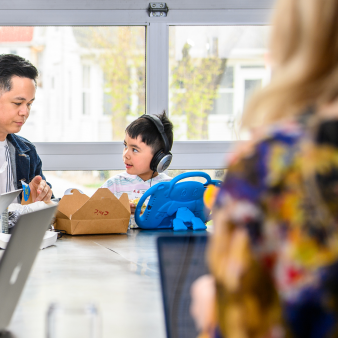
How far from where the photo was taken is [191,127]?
3.06 metres

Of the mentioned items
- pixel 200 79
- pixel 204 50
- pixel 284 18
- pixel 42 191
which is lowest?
pixel 42 191

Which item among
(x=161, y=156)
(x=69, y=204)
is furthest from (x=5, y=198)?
(x=161, y=156)

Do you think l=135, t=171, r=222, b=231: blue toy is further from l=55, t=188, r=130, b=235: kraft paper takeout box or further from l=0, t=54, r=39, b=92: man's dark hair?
l=0, t=54, r=39, b=92: man's dark hair

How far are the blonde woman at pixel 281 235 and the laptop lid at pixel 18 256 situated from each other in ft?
1.04

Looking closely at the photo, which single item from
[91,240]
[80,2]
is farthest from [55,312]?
[80,2]

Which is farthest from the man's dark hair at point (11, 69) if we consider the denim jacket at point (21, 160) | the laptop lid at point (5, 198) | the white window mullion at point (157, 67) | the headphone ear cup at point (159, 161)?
the laptop lid at point (5, 198)

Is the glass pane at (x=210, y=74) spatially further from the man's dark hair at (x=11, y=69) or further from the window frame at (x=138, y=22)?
the man's dark hair at (x=11, y=69)

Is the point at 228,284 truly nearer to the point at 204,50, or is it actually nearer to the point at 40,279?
the point at 40,279

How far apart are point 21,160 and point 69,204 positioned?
766mm

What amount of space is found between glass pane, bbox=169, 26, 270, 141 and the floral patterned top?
271 centimetres

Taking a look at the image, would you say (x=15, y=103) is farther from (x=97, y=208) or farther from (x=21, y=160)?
(x=97, y=208)

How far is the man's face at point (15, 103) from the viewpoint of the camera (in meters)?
2.22

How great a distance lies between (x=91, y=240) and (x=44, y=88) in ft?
5.84

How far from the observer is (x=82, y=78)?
9.83 ft
